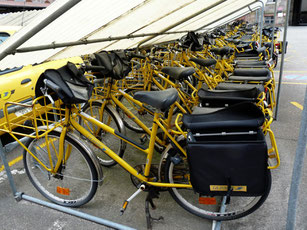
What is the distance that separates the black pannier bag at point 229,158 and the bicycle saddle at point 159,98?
234mm

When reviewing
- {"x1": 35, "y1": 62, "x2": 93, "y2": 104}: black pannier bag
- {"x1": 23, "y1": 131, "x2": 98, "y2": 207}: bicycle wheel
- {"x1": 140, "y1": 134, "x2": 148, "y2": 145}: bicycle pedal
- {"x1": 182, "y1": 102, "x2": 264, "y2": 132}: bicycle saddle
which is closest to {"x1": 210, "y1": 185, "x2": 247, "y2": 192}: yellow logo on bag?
{"x1": 182, "y1": 102, "x2": 264, "y2": 132}: bicycle saddle

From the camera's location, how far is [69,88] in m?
2.07

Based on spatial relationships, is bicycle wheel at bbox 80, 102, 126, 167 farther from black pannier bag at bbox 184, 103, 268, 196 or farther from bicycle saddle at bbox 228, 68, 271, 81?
bicycle saddle at bbox 228, 68, 271, 81

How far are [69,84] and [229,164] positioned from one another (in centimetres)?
144

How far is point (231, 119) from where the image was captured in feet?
6.08

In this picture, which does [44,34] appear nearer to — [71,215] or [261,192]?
[71,215]

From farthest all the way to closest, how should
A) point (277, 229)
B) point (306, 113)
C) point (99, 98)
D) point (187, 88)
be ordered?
point (187, 88)
point (99, 98)
point (277, 229)
point (306, 113)

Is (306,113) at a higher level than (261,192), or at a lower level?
higher

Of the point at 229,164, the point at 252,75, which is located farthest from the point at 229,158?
the point at 252,75

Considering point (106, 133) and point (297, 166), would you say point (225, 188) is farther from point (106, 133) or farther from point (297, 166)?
point (106, 133)

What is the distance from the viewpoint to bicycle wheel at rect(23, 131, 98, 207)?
7.54 ft

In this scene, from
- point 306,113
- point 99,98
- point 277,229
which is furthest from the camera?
point 99,98

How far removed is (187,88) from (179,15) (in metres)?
1.32

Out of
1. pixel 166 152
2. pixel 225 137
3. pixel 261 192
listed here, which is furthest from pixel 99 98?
pixel 261 192
